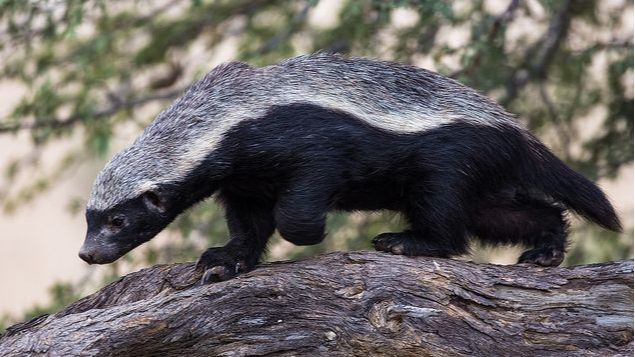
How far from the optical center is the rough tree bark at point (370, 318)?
4992mm

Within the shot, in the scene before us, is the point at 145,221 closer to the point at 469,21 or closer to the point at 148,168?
the point at 148,168

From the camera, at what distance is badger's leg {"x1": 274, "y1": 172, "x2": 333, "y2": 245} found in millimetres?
5418

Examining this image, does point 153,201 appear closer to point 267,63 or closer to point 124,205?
point 124,205

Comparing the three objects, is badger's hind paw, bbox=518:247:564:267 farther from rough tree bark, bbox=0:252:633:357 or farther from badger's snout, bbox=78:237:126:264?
badger's snout, bbox=78:237:126:264

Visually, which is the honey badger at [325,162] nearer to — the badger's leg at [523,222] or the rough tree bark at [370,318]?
the badger's leg at [523,222]

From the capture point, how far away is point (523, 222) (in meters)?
5.99

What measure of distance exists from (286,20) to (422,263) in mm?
4109

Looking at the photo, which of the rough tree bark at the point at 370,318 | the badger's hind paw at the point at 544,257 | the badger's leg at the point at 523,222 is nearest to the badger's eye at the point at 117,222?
the rough tree bark at the point at 370,318

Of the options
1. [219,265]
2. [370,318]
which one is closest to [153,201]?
[219,265]

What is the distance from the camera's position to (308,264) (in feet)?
17.3

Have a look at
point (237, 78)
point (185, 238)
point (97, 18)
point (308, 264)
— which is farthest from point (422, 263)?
point (97, 18)

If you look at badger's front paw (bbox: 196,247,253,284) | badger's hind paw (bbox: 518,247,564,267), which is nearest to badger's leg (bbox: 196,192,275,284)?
badger's front paw (bbox: 196,247,253,284)

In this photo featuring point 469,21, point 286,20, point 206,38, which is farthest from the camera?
point 206,38

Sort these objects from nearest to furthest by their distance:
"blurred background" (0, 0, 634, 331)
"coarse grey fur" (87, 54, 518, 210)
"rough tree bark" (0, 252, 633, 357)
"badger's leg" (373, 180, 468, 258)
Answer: "rough tree bark" (0, 252, 633, 357) → "coarse grey fur" (87, 54, 518, 210) → "badger's leg" (373, 180, 468, 258) → "blurred background" (0, 0, 634, 331)
